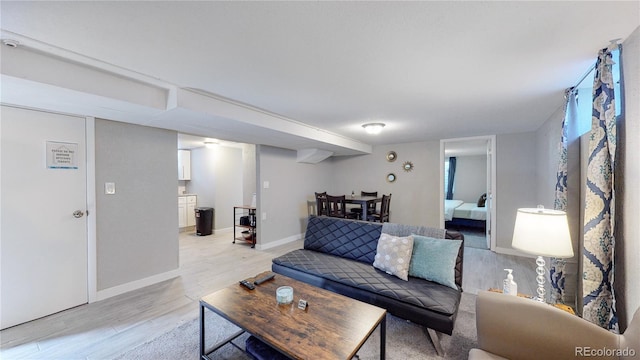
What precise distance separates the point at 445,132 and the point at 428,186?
127cm

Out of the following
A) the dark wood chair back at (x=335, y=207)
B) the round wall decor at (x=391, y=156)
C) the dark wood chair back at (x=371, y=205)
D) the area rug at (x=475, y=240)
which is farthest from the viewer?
the round wall decor at (x=391, y=156)

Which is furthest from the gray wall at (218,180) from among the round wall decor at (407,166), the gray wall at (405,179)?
the round wall decor at (407,166)

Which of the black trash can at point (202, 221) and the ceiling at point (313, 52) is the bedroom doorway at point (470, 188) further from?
the black trash can at point (202, 221)

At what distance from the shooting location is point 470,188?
25.7 ft

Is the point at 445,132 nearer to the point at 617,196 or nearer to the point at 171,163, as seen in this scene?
the point at 617,196

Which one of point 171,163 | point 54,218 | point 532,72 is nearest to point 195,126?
point 171,163

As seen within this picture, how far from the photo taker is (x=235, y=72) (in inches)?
74.2

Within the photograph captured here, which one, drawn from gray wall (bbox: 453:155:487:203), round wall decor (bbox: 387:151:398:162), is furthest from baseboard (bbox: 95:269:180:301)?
gray wall (bbox: 453:155:487:203)

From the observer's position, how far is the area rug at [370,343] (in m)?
1.76

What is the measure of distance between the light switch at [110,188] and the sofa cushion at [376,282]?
2.02 metres

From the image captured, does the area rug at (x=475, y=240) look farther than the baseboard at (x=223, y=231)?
No


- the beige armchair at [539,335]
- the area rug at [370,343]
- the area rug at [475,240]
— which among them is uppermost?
the beige armchair at [539,335]

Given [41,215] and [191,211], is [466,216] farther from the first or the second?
[41,215]

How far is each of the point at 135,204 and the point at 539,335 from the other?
12.2ft
